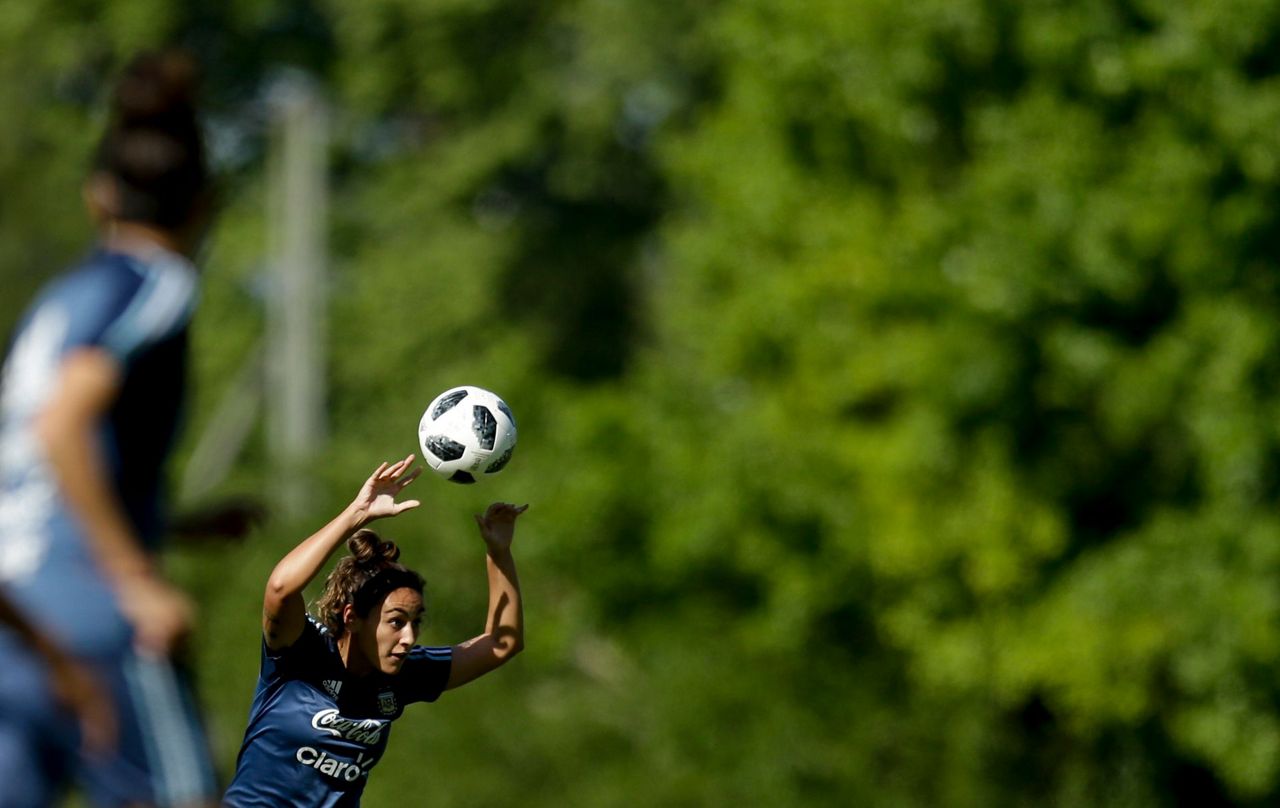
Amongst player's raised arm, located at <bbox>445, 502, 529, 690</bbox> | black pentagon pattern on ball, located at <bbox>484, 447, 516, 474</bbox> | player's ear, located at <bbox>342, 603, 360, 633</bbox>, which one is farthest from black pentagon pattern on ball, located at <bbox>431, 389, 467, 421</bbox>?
player's ear, located at <bbox>342, 603, 360, 633</bbox>

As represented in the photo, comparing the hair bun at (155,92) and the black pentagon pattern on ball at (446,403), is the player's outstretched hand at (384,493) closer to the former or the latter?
the hair bun at (155,92)

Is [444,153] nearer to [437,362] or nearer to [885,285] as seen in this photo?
[437,362]

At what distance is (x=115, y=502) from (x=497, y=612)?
2.51 meters

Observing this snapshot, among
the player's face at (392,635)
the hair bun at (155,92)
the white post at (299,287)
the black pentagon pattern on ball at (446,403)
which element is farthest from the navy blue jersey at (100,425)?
the white post at (299,287)

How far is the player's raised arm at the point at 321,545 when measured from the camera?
20.1ft

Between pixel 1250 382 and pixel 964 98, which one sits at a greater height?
pixel 964 98

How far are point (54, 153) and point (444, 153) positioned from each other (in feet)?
19.7

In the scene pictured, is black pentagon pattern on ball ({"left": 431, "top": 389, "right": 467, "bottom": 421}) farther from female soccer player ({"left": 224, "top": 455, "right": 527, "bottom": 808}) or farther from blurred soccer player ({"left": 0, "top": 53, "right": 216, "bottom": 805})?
blurred soccer player ({"left": 0, "top": 53, "right": 216, "bottom": 805})

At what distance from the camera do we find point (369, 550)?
729cm

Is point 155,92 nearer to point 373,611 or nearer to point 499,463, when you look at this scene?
point 373,611

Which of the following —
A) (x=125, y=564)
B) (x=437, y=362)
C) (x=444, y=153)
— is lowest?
(x=125, y=564)

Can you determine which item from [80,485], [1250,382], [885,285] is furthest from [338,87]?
[80,485]

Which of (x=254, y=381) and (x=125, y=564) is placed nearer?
(x=125, y=564)

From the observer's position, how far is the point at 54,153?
37.6m
